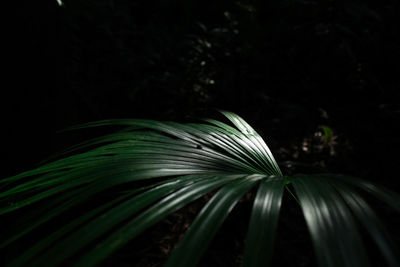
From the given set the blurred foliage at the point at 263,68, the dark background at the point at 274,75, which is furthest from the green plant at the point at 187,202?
the blurred foliage at the point at 263,68

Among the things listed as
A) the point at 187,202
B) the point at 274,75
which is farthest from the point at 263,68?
the point at 187,202

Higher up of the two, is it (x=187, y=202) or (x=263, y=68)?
(x=263, y=68)

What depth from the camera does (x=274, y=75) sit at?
2.49 metres

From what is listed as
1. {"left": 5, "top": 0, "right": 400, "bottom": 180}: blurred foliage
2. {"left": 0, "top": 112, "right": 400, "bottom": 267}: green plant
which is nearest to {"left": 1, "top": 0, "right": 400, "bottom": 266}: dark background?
{"left": 5, "top": 0, "right": 400, "bottom": 180}: blurred foliage

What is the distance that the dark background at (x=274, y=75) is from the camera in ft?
6.36

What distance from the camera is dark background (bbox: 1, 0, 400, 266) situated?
6.36 ft

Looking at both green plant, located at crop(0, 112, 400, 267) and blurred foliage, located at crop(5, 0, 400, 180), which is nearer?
green plant, located at crop(0, 112, 400, 267)

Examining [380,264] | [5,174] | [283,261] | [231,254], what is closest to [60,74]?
[5,174]

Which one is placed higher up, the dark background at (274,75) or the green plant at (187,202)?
the dark background at (274,75)

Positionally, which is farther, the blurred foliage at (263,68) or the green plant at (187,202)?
the blurred foliage at (263,68)

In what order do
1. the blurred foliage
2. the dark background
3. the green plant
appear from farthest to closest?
the blurred foliage, the dark background, the green plant

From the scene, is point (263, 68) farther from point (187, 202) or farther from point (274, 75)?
point (187, 202)

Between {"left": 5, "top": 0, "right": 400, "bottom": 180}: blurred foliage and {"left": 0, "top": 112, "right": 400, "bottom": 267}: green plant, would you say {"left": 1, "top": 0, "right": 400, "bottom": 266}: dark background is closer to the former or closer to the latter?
{"left": 5, "top": 0, "right": 400, "bottom": 180}: blurred foliage

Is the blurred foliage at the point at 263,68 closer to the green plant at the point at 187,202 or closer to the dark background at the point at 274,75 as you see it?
the dark background at the point at 274,75
